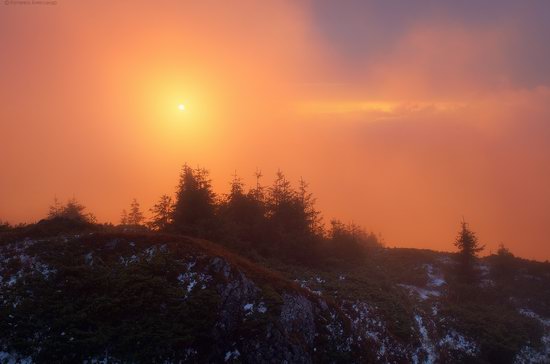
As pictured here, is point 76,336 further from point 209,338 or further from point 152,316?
point 209,338

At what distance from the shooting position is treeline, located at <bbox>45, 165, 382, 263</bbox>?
30.2 metres

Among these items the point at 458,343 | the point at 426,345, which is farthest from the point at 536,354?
the point at 426,345

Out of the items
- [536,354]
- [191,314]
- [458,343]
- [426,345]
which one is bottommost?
[536,354]

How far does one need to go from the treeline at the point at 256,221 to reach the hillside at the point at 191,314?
5.89m

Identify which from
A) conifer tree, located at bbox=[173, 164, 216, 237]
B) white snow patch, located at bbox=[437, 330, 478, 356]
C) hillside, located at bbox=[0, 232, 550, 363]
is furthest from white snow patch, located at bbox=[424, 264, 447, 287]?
conifer tree, located at bbox=[173, 164, 216, 237]

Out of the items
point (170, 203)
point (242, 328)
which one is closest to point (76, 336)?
point (242, 328)

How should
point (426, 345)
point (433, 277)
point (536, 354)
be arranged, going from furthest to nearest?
1. point (433, 277)
2. point (536, 354)
3. point (426, 345)

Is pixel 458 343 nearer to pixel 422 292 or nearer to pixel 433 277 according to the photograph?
pixel 422 292

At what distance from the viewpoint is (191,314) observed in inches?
686

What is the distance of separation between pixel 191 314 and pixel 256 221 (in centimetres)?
1973

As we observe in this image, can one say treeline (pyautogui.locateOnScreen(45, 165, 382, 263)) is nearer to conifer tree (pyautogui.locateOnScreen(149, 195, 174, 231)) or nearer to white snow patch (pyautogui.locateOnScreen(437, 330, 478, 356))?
conifer tree (pyautogui.locateOnScreen(149, 195, 174, 231))

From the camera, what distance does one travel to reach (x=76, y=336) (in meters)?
15.4

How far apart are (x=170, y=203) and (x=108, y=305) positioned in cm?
1442

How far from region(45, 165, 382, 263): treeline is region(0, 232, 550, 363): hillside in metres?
5.89
